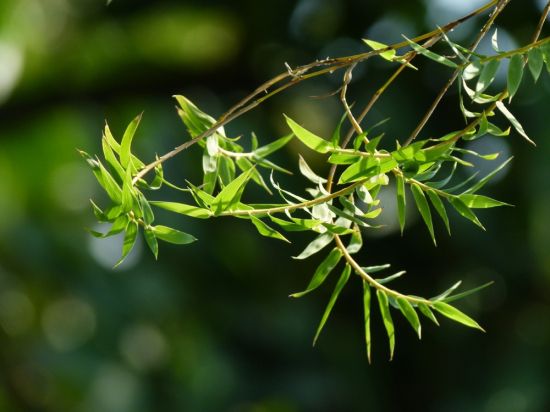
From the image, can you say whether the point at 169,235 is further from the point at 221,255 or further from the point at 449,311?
the point at 221,255

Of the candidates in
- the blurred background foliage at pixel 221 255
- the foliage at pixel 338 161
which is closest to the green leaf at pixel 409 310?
the foliage at pixel 338 161

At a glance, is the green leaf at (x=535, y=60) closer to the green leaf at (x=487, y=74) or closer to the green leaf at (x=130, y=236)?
the green leaf at (x=487, y=74)

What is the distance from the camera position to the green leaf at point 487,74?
243 millimetres

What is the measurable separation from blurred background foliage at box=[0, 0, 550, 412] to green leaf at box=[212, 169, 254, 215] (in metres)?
1.58

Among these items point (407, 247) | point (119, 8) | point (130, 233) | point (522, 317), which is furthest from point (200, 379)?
point (130, 233)

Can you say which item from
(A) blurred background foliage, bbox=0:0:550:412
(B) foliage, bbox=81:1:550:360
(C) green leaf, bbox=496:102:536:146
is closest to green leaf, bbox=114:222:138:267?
(B) foliage, bbox=81:1:550:360

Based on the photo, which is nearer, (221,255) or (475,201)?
(475,201)

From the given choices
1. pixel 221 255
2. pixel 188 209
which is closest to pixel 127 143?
pixel 188 209

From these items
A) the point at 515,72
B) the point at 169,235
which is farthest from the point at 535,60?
the point at 169,235

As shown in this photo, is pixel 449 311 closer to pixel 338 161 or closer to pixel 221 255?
pixel 338 161

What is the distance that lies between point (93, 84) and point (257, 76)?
1.26ft

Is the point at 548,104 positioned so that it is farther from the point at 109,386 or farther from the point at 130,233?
the point at 130,233

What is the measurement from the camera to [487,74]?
0.25 metres

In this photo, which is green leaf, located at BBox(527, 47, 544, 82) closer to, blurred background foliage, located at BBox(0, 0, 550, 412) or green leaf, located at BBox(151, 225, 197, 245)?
green leaf, located at BBox(151, 225, 197, 245)
